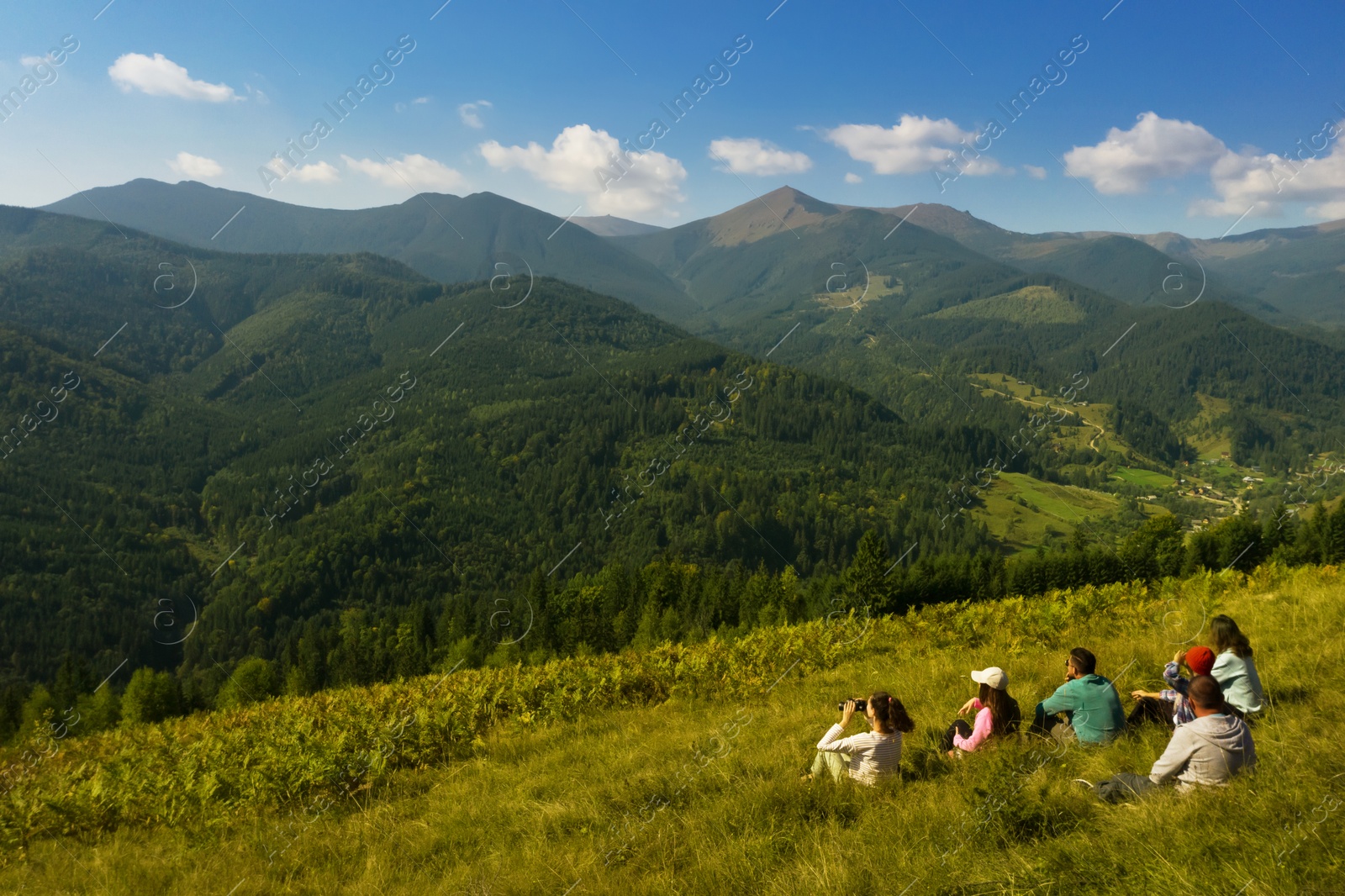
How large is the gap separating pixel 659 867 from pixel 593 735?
531 cm

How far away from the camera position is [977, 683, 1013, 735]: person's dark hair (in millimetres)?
7473

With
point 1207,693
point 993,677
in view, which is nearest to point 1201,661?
point 1207,693

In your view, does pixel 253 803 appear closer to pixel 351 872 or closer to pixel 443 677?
pixel 351 872

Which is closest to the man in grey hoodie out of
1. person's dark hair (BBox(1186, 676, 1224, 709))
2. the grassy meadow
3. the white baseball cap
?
person's dark hair (BBox(1186, 676, 1224, 709))

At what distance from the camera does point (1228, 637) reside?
7645 millimetres

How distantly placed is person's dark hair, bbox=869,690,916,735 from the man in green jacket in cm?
166

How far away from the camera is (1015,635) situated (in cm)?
1419

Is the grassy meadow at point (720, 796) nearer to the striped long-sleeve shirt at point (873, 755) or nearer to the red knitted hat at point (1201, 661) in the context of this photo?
the striped long-sleeve shirt at point (873, 755)

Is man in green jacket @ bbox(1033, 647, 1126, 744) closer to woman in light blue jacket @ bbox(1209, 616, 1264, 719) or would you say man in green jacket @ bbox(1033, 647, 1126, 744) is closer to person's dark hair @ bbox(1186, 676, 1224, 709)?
woman in light blue jacket @ bbox(1209, 616, 1264, 719)

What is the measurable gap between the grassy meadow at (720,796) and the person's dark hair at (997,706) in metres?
0.33

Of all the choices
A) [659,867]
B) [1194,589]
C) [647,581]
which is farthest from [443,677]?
[647,581]

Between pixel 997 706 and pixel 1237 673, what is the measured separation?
8.41 ft

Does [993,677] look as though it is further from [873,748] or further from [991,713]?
[873,748]

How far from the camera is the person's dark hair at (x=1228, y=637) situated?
7574 mm
